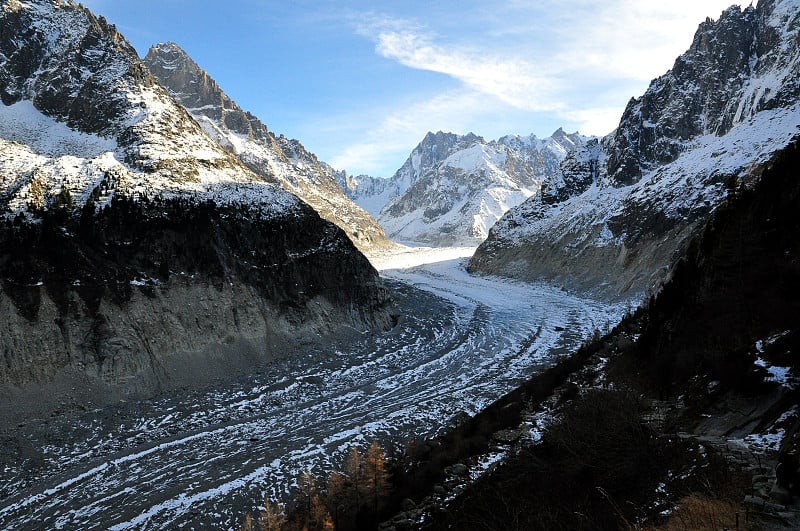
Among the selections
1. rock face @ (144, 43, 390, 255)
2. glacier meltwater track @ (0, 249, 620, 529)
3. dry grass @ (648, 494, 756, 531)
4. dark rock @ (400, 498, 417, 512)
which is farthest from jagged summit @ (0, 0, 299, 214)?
rock face @ (144, 43, 390, 255)

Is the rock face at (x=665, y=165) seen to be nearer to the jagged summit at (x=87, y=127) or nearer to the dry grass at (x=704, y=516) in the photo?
the dry grass at (x=704, y=516)

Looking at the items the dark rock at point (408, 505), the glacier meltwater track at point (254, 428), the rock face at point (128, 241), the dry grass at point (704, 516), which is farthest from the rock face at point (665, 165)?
the dry grass at point (704, 516)

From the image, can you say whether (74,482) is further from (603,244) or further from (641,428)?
(603,244)

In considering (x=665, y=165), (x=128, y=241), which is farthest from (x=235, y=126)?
(x=128, y=241)

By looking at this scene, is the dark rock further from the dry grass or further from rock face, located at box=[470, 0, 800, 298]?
rock face, located at box=[470, 0, 800, 298]

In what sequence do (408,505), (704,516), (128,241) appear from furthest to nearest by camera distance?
(128,241)
(408,505)
(704,516)

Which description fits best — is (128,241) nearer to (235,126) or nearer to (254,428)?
(254,428)
